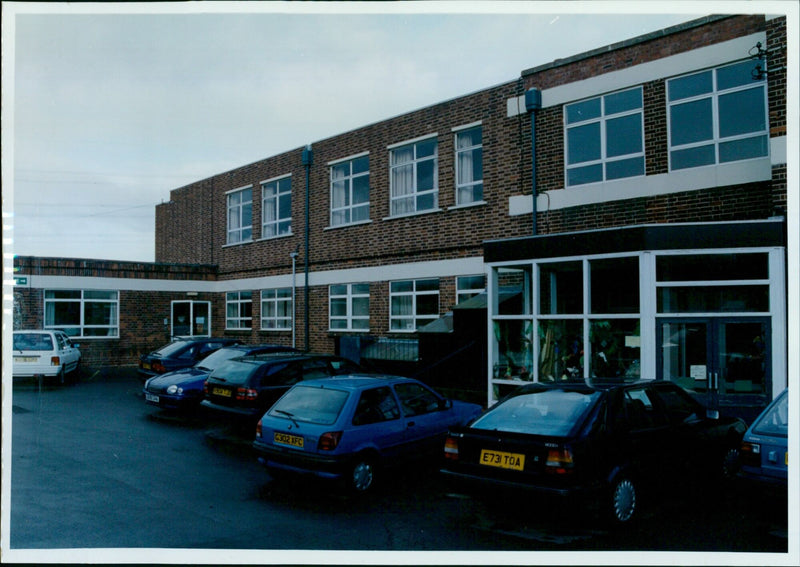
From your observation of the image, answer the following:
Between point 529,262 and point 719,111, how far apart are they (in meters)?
4.18

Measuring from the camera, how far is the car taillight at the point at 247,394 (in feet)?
36.0

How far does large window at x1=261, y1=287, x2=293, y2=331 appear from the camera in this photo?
2233 centimetres

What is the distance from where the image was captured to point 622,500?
6430 millimetres

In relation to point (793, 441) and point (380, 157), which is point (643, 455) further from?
point (380, 157)

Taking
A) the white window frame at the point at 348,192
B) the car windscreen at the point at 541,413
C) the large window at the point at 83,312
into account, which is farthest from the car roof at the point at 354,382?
the large window at the point at 83,312

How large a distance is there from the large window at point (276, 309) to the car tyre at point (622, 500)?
16.6m

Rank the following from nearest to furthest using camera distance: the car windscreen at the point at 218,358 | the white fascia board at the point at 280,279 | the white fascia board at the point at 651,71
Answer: the white fascia board at the point at 651,71 < the car windscreen at the point at 218,358 < the white fascia board at the point at 280,279

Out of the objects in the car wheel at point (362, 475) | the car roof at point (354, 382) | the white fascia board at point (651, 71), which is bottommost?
the car wheel at point (362, 475)

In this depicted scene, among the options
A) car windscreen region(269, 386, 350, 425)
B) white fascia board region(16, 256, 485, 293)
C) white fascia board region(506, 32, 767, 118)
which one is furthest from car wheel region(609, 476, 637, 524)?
white fascia board region(16, 256, 485, 293)

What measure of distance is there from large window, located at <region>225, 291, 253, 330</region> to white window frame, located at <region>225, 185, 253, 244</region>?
198 centimetres

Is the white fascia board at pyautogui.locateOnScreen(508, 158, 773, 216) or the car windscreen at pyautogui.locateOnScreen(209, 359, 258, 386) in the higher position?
the white fascia board at pyautogui.locateOnScreen(508, 158, 773, 216)

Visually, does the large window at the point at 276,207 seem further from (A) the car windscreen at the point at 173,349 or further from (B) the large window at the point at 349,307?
(A) the car windscreen at the point at 173,349

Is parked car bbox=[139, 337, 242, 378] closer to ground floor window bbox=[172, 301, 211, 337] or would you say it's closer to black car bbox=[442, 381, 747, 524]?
ground floor window bbox=[172, 301, 211, 337]

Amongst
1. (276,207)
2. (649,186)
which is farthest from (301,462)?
(276,207)
